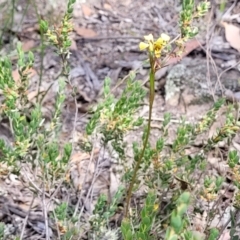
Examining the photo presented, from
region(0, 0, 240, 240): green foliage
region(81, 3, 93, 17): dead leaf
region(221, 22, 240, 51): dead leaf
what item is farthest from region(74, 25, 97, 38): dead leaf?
region(0, 0, 240, 240): green foliage

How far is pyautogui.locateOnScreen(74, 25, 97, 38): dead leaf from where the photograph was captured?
9.88 feet

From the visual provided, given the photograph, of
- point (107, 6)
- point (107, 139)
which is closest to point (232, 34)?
point (107, 6)

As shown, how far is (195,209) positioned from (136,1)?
167 centimetres

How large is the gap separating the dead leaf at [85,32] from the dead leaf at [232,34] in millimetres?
656

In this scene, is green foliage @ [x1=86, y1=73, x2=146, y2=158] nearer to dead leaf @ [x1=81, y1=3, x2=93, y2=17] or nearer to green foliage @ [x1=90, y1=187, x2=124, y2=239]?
green foliage @ [x1=90, y1=187, x2=124, y2=239]

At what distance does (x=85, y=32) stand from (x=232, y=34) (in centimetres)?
73

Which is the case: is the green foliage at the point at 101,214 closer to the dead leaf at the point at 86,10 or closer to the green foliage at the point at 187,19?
the green foliage at the point at 187,19

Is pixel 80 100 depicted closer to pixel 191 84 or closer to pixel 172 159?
pixel 191 84

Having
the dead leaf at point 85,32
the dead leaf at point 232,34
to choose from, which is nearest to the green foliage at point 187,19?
the dead leaf at point 232,34

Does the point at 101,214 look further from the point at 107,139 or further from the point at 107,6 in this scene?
the point at 107,6

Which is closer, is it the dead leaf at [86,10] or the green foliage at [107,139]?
the green foliage at [107,139]

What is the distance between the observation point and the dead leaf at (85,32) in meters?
3.01

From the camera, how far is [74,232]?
5.38ft

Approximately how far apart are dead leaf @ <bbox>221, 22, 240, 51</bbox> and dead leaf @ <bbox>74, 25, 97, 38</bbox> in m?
0.66
